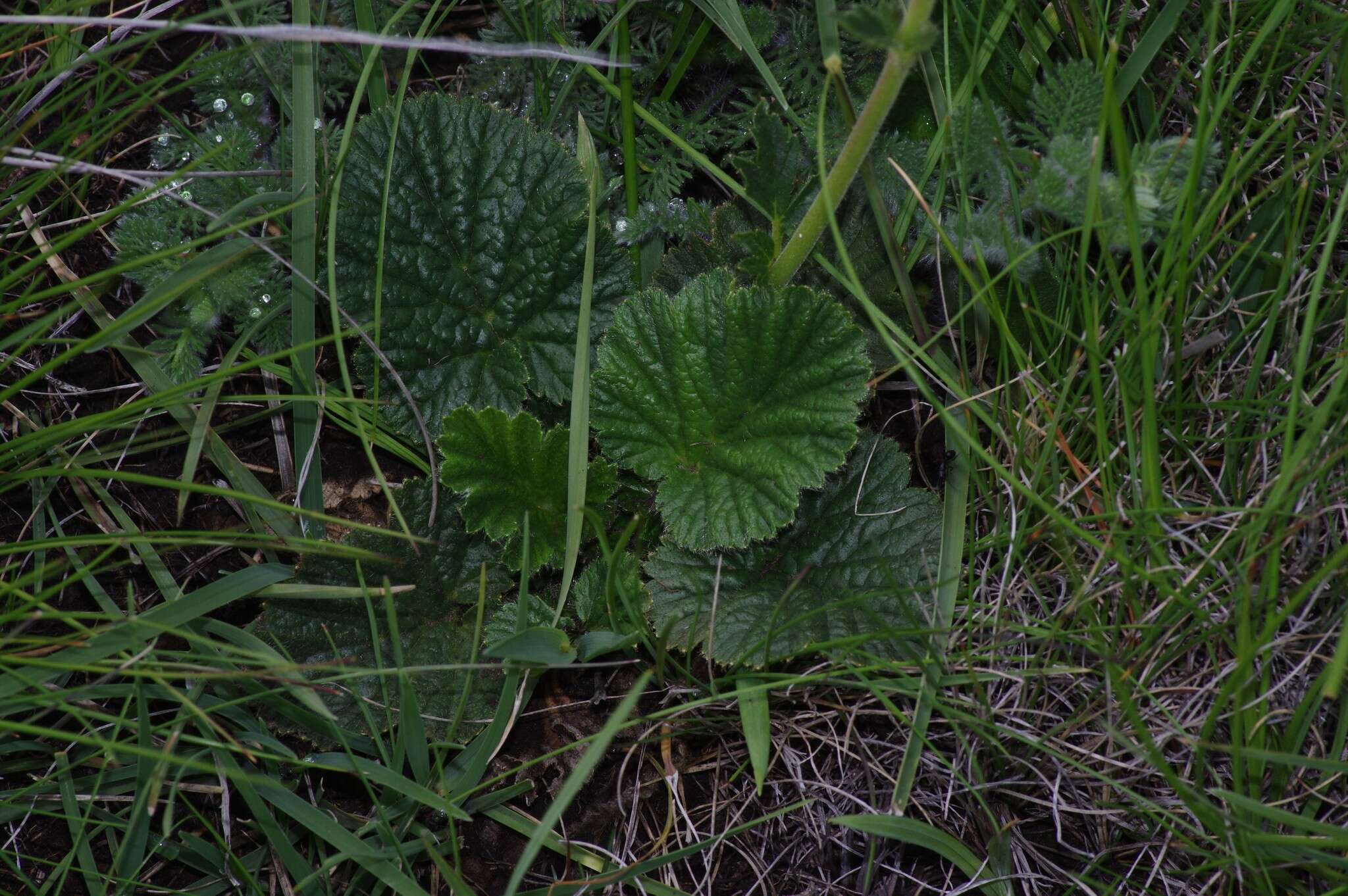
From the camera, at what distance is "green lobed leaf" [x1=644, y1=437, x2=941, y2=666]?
1.63m

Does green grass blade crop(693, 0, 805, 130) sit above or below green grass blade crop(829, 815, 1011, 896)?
above

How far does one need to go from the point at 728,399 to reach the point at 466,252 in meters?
0.57

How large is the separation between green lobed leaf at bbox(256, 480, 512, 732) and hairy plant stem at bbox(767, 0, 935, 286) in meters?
0.74

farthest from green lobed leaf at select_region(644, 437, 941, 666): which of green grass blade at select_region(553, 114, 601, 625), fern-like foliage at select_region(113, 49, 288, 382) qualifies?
fern-like foliage at select_region(113, 49, 288, 382)

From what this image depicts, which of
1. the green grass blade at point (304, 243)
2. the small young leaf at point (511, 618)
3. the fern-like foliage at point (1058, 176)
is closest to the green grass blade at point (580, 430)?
the small young leaf at point (511, 618)

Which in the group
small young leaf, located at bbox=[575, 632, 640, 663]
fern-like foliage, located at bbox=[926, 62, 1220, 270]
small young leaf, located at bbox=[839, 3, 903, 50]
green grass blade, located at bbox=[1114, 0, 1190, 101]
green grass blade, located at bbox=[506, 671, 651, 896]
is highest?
small young leaf, located at bbox=[839, 3, 903, 50]

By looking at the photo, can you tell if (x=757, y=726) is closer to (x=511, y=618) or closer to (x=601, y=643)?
(x=601, y=643)

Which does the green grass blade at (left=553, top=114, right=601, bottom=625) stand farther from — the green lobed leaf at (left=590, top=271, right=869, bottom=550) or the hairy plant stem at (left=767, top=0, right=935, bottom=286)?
Answer: the hairy plant stem at (left=767, top=0, right=935, bottom=286)

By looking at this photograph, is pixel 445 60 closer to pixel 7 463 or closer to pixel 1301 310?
pixel 7 463

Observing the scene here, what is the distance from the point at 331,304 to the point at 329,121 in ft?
2.01

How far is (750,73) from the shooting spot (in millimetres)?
2049

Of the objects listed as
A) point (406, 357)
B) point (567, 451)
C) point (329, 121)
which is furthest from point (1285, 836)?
point (329, 121)

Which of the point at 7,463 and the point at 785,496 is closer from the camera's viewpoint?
the point at 785,496

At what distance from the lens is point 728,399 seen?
5.61 ft
